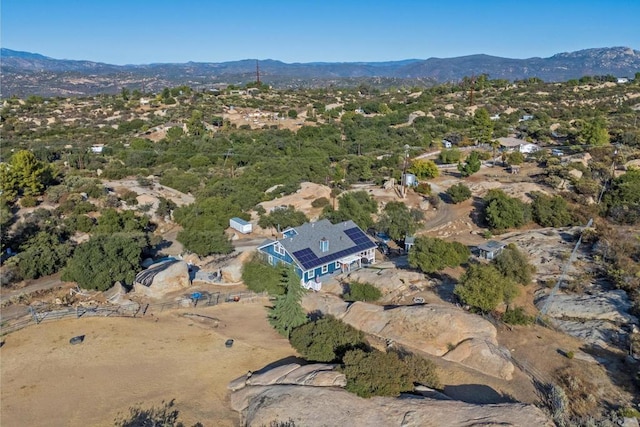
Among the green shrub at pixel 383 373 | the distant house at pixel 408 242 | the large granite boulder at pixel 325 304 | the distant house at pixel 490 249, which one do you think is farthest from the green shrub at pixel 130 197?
the green shrub at pixel 383 373

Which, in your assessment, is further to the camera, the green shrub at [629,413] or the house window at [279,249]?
the house window at [279,249]

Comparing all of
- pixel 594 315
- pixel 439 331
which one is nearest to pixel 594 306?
pixel 594 315

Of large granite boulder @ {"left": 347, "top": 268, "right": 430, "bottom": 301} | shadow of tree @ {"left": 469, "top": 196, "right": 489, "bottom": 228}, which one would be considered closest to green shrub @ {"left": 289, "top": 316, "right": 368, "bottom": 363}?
large granite boulder @ {"left": 347, "top": 268, "right": 430, "bottom": 301}

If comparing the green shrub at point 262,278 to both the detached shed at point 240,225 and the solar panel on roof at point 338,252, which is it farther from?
the detached shed at point 240,225

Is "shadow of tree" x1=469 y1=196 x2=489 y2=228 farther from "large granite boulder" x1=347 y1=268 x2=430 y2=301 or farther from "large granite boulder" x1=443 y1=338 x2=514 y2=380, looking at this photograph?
"large granite boulder" x1=443 y1=338 x2=514 y2=380

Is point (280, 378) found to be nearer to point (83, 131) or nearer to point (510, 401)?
point (510, 401)

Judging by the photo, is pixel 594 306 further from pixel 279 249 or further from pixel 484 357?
pixel 279 249
